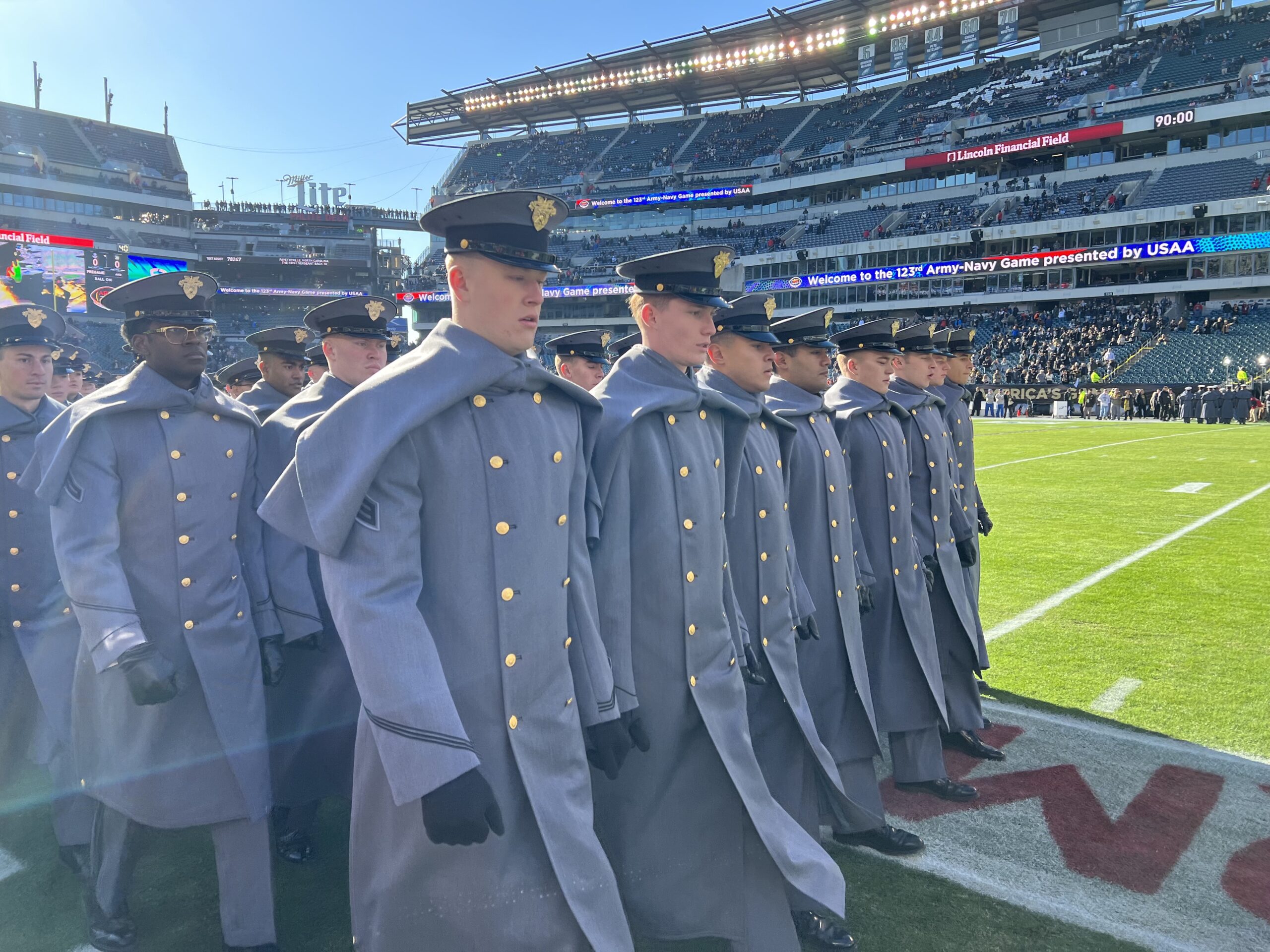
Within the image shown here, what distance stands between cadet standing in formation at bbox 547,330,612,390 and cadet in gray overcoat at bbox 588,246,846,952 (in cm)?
359

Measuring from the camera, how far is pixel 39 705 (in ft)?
14.1

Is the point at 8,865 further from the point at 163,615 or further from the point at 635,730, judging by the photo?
the point at 635,730

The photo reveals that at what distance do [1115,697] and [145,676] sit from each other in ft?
18.5

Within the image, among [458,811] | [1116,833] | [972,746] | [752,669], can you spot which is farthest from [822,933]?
[972,746]

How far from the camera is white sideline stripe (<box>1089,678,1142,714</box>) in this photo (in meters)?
5.50

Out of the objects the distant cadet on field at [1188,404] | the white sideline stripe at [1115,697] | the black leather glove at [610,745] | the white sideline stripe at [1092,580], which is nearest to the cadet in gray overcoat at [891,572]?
the white sideline stripe at [1115,697]

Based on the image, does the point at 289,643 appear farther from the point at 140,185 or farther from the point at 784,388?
the point at 140,185

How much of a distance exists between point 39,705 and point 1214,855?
5598mm

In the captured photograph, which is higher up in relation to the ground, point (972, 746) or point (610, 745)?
point (610, 745)

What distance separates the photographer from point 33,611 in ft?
13.6

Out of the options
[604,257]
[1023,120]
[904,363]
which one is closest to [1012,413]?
[1023,120]

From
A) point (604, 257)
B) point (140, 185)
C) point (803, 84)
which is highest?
point (803, 84)

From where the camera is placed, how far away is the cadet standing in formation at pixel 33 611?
395cm

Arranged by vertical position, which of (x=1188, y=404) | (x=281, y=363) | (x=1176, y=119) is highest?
(x=1176, y=119)
